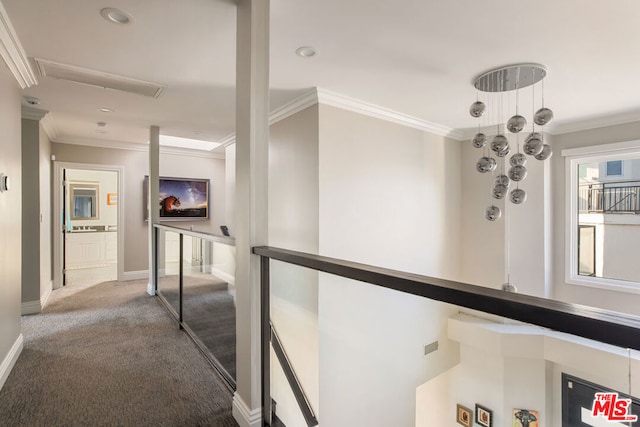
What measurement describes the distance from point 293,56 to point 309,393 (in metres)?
2.51

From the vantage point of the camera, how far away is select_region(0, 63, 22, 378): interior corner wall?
7.53 ft

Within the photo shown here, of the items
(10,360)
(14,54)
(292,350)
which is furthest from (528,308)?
Result: (14,54)

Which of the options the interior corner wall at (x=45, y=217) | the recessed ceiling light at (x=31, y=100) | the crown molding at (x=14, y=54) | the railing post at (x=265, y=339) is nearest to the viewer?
the railing post at (x=265, y=339)

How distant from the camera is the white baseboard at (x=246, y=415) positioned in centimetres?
175

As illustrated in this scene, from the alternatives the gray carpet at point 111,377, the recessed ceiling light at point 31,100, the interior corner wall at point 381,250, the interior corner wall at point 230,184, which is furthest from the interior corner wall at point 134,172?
the interior corner wall at point 381,250

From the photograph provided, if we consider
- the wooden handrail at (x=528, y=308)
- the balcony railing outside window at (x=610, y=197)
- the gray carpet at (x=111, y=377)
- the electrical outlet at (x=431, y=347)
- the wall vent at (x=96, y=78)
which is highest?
the wall vent at (x=96, y=78)

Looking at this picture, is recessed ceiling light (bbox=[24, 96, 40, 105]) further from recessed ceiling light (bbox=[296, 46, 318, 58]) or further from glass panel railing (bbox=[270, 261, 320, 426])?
glass panel railing (bbox=[270, 261, 320, 426])

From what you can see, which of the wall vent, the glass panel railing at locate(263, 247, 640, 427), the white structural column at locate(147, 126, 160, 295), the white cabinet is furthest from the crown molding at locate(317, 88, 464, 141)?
the white cabinet

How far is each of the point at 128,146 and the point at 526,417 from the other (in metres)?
6.51

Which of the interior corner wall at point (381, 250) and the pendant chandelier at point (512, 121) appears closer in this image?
the interior corner wall at point (381, 250)

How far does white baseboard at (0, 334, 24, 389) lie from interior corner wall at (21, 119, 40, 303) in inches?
54.8

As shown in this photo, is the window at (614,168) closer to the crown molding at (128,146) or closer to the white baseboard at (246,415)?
the white baseboard at (246,415)

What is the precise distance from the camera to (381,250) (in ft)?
12.9

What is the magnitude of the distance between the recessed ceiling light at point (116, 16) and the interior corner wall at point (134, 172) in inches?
164
